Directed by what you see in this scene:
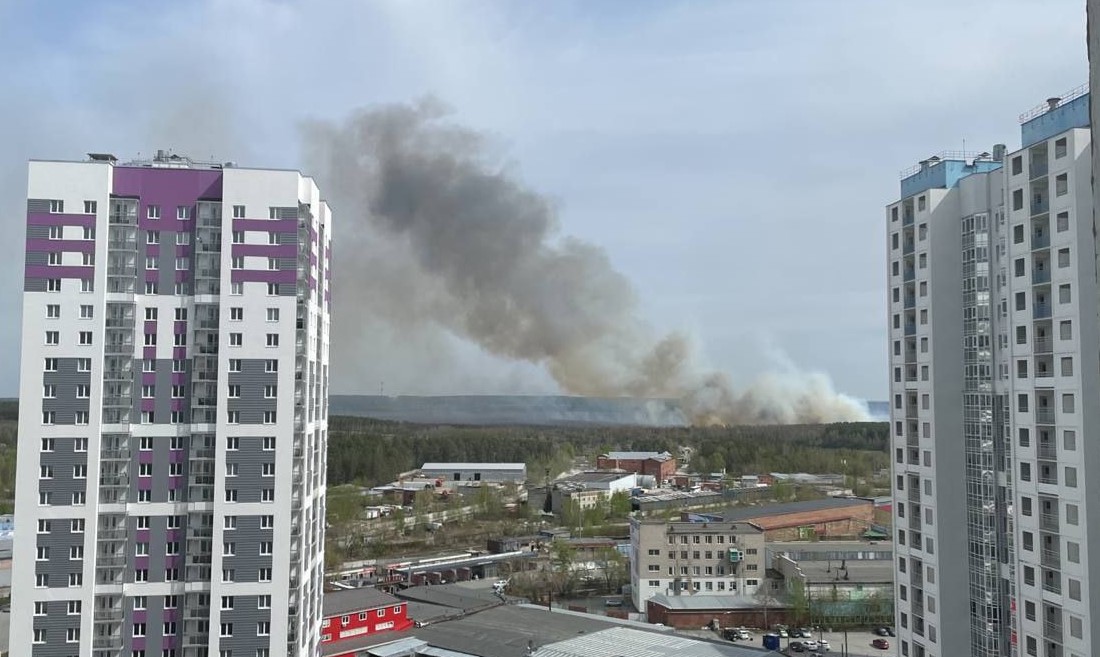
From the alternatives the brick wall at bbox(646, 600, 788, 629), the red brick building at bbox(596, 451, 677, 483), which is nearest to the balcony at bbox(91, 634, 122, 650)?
the brick wall at bbox(646, 600, 788, 629)

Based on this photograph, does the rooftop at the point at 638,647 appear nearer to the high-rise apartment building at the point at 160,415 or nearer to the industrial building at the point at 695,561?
the industrial building at the point at 695,561

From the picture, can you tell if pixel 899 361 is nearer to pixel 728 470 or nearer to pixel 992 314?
pixel 992 314

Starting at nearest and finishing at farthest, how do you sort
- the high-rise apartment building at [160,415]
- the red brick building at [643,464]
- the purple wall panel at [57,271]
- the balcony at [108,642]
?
the balcony at [108,642]
the high-rise apartment building at [160,415]
the purple wall panel at [57,271]
the red brick building at [643,464]

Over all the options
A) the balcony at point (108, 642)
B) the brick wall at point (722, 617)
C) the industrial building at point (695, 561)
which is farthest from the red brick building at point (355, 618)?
the balcony at point (108, 642)

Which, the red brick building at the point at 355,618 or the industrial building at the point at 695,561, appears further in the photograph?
the industrial building at the point at 695,561

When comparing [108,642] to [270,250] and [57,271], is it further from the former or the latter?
[270,250]

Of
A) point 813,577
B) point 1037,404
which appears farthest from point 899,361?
point 813,577
